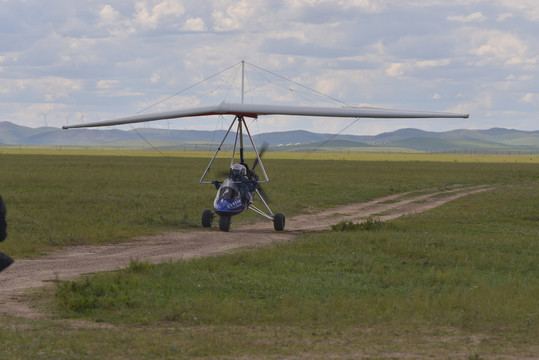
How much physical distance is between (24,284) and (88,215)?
12.0 meters

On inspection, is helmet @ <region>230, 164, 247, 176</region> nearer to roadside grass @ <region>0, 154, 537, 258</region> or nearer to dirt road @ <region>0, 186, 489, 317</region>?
roadside grass @ <region>0, 154, 537, 258</region>

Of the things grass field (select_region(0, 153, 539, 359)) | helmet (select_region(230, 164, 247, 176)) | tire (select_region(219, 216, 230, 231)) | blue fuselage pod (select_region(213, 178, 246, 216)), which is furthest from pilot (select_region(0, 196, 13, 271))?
helmet (select_region(230, 164, 247, 176))

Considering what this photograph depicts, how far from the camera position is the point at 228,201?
70.0 ft

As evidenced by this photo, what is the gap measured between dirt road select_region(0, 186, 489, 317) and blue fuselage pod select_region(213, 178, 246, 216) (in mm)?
685

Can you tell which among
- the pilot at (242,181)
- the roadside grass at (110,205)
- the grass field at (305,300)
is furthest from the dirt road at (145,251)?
the pilot at (242,181)

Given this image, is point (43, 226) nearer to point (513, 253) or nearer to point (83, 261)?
point (83, 261)

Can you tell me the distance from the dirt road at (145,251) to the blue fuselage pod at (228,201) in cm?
68

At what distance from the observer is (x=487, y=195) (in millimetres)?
39781

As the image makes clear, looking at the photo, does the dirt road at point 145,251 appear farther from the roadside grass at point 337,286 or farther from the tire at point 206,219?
the roadside grass at point 337,286

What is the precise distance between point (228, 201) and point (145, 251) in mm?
4201

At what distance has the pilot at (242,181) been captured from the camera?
71.9ft

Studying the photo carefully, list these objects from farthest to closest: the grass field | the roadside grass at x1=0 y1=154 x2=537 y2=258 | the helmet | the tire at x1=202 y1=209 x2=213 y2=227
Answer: the tire at x1=202 y1=209 x2=213 y2=227, the helmet, the roadside grass at x1=0 y1=154 x2=537 y2=258, the grass field

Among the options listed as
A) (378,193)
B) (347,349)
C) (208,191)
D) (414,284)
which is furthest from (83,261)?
(378,193)

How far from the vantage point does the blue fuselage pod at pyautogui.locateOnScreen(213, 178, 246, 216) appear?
21.3m
